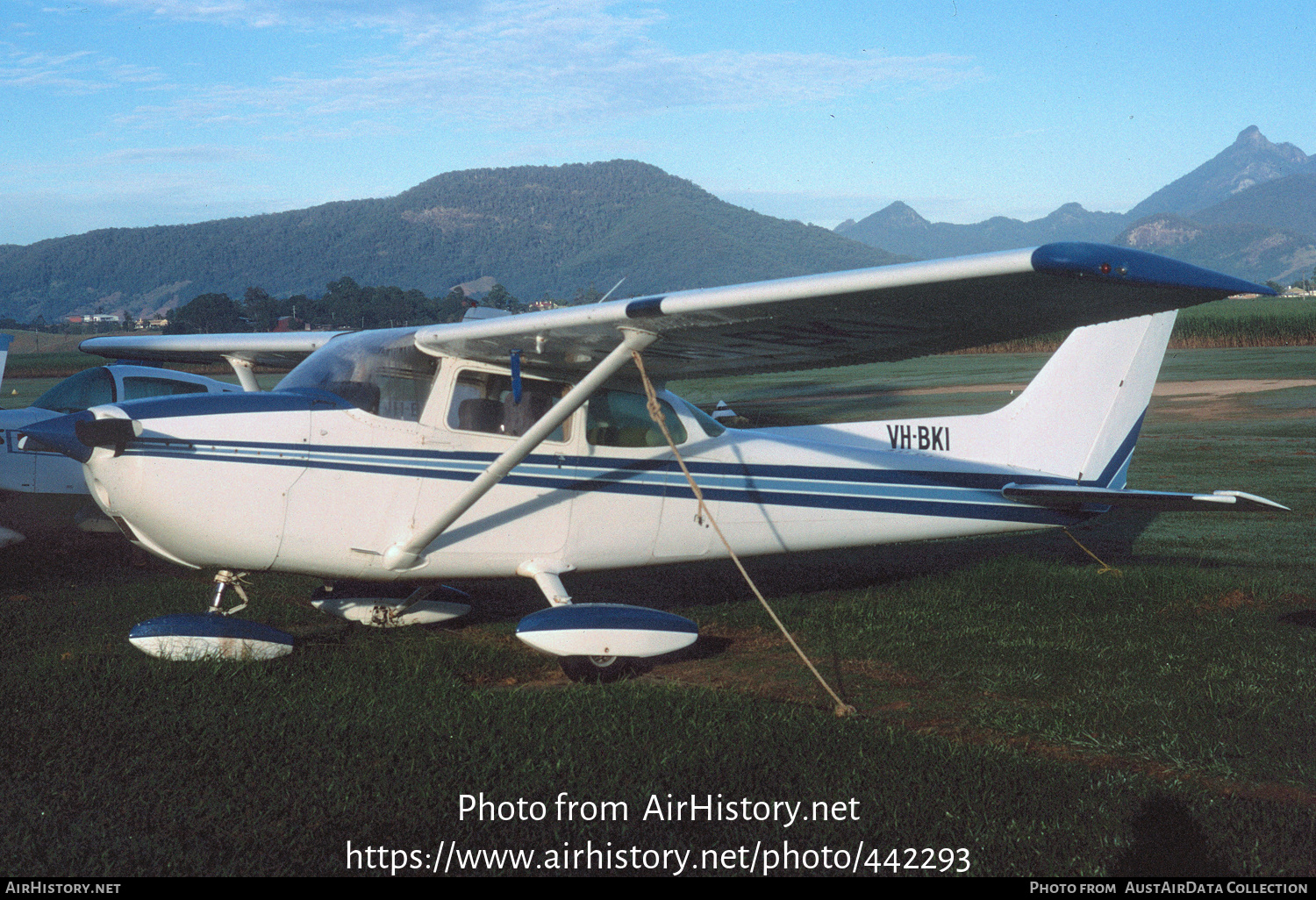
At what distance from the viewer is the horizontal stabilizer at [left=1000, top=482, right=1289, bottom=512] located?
5969mm

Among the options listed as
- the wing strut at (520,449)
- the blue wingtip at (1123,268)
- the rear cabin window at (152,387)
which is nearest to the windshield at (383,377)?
the wing strut at (520,449)

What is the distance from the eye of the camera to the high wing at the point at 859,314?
3.75 m

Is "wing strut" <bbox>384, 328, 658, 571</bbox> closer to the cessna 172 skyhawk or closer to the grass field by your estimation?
the cessna 172 skyhawk

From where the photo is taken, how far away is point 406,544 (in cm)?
552

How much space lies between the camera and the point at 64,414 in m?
8.77

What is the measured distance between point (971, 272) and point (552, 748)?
8.74 ft

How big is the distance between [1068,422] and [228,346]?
666cm

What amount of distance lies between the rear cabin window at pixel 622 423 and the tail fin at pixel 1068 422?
1.76 meters

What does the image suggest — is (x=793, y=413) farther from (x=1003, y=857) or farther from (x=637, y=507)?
(x=1003, y=857)

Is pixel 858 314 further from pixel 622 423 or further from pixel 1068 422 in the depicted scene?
pixel 1068 422

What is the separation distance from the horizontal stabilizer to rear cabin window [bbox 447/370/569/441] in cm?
343

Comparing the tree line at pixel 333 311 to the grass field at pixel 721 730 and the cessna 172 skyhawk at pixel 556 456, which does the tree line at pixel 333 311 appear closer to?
the grass field at pixel 721 730

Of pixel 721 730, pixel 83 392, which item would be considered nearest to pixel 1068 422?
pixel 721 730
